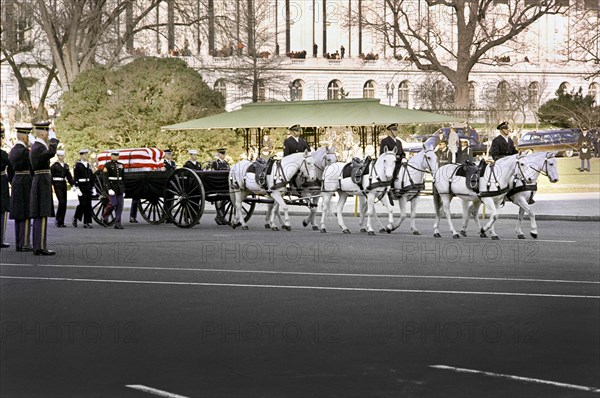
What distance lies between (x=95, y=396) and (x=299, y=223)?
63.9ft

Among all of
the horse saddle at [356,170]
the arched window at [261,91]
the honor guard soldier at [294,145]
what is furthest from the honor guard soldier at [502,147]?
the arched window at [261,91]

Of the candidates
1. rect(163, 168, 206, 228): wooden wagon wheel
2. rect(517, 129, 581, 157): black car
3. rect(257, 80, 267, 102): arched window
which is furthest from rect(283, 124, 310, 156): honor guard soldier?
rect(257, 80, 267, 102): arched window

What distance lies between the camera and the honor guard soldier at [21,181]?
18969 mm

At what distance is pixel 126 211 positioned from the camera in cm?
3378

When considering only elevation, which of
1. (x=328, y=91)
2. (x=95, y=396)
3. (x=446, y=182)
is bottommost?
(x=95, y=396)

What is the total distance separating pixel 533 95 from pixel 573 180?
1592 inches

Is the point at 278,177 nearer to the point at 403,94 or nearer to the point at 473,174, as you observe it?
the point at 473,174

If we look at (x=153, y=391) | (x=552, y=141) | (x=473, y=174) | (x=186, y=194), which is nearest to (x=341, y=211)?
(x=473, y=174)

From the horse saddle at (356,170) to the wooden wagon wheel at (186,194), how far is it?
3.34 m

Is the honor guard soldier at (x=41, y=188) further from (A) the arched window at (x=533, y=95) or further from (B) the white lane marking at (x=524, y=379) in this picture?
(A) the arched window at (x=533, y=95)

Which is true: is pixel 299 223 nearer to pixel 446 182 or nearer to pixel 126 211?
pixel 446 182

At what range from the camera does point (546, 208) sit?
30562 millimetres

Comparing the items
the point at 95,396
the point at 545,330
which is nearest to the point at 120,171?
the point at 545,330

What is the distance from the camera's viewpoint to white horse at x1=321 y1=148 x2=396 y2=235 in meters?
23.5
